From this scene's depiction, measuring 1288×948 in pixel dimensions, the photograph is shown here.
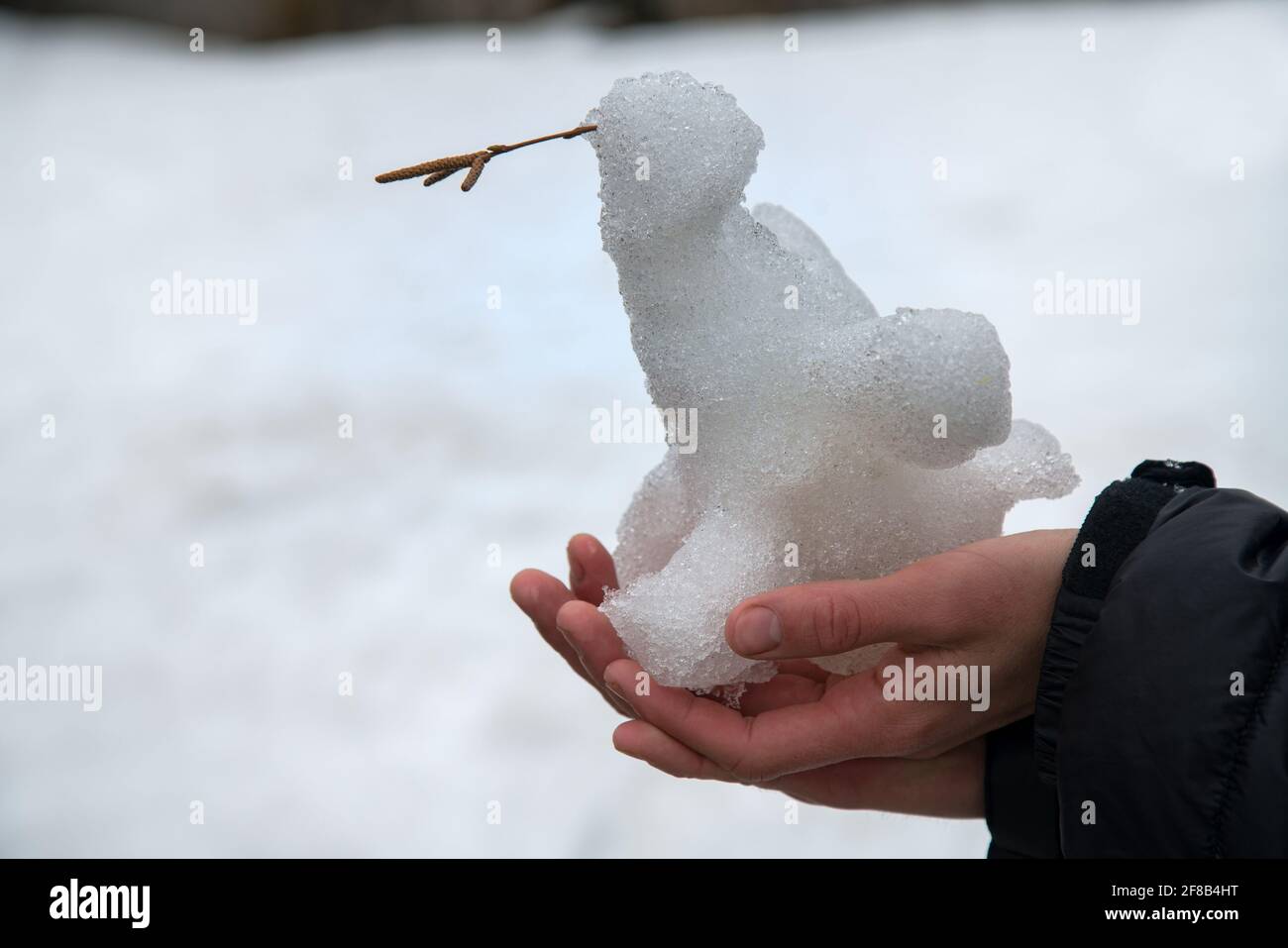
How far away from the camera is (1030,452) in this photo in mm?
843

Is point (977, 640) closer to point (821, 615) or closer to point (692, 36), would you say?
point (821, 615)

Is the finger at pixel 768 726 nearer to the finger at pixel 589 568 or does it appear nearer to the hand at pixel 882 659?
the hand at pixel 882 659

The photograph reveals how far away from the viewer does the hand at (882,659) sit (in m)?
0.69

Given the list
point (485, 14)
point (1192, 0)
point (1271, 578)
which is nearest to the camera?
point (1271, 578)

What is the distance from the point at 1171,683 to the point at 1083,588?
8 cm

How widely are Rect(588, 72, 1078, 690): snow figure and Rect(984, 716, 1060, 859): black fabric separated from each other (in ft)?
0.47

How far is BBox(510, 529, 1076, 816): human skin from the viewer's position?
0.69m

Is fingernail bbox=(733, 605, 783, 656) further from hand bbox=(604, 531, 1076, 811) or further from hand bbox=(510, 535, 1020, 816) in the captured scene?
hand bbox=(510, 535, 1020, 816)

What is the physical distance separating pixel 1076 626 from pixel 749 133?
1.23 ft

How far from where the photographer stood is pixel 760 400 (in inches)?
30.8

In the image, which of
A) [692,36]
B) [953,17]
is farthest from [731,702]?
[953,17]

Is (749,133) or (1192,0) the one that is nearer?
(749,133)

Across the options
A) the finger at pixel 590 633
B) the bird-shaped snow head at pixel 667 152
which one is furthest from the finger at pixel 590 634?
the bird-shaped snow head at pixel 667 152

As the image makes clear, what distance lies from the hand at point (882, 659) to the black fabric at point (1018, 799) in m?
0.09
